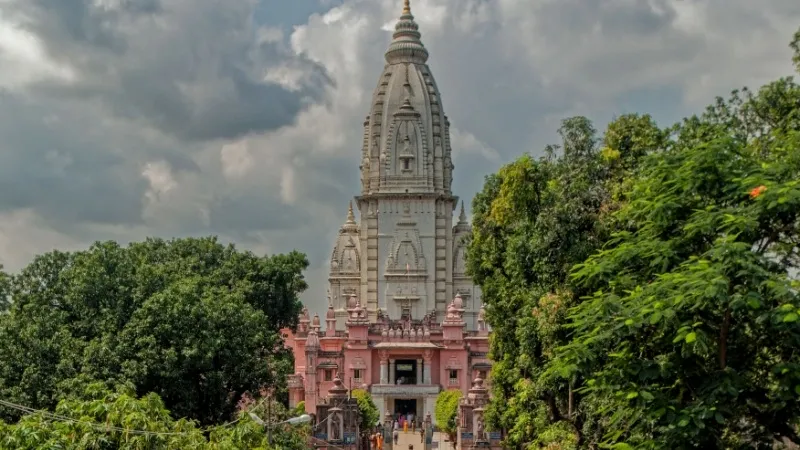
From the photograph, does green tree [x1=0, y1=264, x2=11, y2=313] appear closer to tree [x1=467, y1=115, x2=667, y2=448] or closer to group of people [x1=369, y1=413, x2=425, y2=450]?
tree [x1=467, y1=115, x2=667, y2=448]

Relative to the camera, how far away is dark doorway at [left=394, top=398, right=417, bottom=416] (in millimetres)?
57000

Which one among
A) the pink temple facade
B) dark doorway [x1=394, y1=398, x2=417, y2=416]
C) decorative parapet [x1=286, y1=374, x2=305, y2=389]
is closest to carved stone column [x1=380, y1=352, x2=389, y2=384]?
the pink temple facade

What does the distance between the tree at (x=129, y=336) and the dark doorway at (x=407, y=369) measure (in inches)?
1081

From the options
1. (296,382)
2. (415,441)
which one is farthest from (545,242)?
(296,382)

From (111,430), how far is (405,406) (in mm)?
40965

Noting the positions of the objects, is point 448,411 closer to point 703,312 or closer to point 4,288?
point 4,288

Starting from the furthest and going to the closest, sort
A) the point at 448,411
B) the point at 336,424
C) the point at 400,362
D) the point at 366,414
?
the point at 400,362 → the point at 448,411 → the point at 366,414 → the point at 336,424

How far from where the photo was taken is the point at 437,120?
73125 millimetres

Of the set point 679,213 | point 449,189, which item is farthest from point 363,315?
point 679,213

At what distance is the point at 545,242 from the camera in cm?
2122

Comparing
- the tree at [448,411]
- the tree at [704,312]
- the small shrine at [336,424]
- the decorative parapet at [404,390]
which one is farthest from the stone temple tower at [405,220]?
the tree at [704,312]

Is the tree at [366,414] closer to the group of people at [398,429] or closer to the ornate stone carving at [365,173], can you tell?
the group of people at [398,429]

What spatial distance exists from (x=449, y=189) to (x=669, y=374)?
196 feet

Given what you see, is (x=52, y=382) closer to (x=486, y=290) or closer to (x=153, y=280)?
(x=153, y=280)
